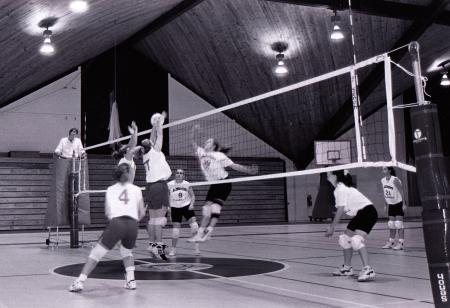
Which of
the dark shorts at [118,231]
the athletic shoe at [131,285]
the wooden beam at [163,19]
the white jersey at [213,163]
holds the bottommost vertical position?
the athletic shoe at [131,285]

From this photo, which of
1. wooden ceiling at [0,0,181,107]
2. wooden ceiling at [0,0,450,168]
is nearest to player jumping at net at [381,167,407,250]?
wooden ceiling at [0,0,450,168]

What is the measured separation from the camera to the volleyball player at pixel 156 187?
775 centimetres

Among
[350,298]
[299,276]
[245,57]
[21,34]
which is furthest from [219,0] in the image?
[350,298]

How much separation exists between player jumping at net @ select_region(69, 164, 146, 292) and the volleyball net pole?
3063 mm

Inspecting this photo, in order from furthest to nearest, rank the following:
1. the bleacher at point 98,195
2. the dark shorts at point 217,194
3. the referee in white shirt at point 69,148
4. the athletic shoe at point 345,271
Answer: the bleacher at point 98,195 < the referee in white shirt at point 69,148 < the dark shorts at point 217,194 < the athletic shoe at point 345,271

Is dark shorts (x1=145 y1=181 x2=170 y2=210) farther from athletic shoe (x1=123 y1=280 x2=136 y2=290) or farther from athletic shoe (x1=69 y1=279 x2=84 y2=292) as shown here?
athletic shoe (x1=69 y1=279 x2=84 y2=292)

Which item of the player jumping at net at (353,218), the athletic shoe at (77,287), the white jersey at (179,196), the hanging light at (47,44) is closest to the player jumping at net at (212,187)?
the white jersey at (179,196)

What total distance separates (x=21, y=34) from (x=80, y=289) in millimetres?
11250

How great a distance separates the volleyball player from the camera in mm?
7746

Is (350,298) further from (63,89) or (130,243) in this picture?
(63,89)

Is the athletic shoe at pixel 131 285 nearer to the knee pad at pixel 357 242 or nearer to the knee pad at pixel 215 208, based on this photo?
the knee pad at pixel 357 242

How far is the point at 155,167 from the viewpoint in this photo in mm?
7840

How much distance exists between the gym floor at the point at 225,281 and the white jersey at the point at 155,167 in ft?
4.23

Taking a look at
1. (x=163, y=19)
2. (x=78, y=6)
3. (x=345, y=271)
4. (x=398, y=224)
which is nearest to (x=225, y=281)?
(x=345, y=271)
